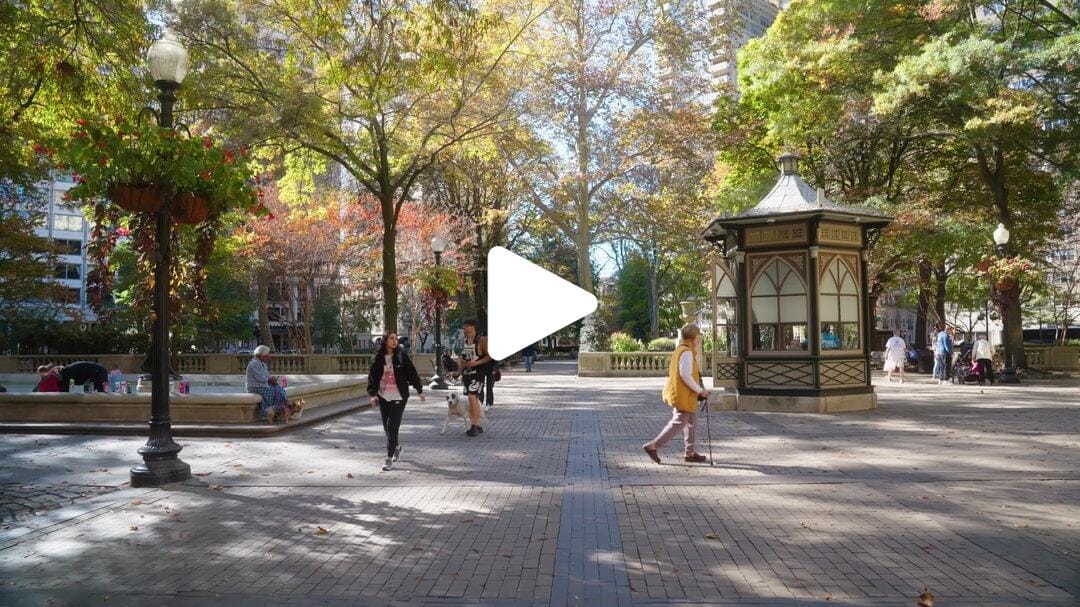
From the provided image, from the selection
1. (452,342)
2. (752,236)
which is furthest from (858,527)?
(452,342)

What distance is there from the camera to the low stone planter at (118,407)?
43.0 ft

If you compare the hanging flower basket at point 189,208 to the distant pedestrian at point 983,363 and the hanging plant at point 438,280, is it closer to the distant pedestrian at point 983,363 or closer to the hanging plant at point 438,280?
the hanging plant at point 438,280

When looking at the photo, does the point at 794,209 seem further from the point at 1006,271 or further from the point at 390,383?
the point at 1006,271

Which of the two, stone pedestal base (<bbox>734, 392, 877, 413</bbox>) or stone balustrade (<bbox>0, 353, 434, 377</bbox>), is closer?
stone pedestal base (<bbox>734, 392, 877, 413</bbox>)

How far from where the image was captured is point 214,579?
5.20 m

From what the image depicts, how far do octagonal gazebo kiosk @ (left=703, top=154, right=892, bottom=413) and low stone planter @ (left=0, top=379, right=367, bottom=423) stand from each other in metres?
9.94

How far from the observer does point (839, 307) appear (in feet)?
52.3

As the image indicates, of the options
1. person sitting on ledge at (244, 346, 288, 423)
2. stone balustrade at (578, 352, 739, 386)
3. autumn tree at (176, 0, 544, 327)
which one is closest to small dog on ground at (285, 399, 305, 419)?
person sitting on ledge at (244, 346, 288, 423)

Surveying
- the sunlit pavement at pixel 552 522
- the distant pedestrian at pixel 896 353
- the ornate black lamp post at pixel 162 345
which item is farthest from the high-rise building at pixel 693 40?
the ornate black lamp post at pixel 162 345

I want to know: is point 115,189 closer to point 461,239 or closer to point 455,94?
point 455,94

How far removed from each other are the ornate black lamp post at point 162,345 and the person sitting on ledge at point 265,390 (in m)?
4.01

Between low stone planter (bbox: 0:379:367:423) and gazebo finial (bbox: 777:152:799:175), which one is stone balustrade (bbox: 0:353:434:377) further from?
gazebo finial (bbox: 777:152:799:175)

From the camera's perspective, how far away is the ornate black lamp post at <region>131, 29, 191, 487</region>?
27.9ft

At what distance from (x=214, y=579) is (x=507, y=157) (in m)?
23.5
